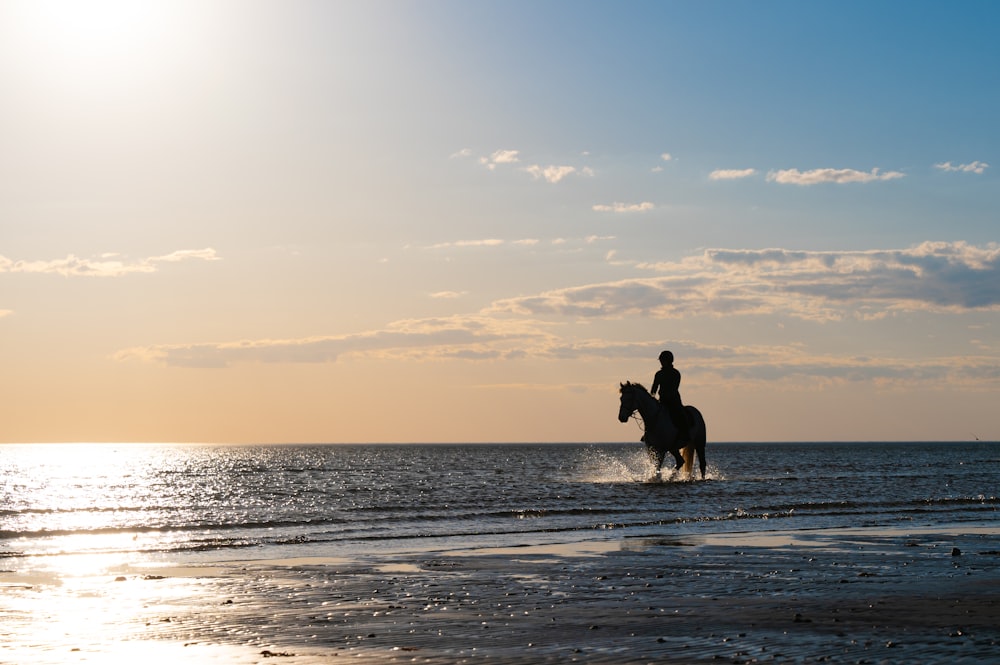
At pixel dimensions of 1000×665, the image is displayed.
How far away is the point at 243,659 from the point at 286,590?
14.9 feet

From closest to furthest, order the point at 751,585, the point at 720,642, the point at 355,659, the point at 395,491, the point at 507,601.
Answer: the point at 355,659 → the point at 720,642 → the point at 507,601 → the point at 751,585 → the point at 395,491

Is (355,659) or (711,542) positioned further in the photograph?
(711,542)

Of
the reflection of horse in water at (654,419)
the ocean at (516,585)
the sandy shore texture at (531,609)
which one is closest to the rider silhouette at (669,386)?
the reflection of horse in water at (654,419)

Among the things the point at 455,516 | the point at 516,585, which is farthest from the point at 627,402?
the point at 516,585

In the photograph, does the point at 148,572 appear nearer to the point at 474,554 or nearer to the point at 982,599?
the point at 474,554

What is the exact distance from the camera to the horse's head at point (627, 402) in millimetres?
35125

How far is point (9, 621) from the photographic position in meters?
11.2

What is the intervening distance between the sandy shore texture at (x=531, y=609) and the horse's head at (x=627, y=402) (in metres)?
17.2

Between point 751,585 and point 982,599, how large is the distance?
8.64 feet

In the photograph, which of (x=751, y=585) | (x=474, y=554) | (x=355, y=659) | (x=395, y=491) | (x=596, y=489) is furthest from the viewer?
(x=395, y=491)

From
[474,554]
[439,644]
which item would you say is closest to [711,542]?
[474,554]

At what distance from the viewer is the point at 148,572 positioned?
16047mm

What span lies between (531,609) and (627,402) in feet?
78.8

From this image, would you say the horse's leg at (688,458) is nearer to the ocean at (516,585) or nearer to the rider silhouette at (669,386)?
the rider silhouette at (669,386)
